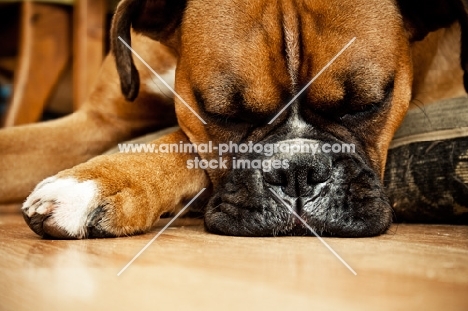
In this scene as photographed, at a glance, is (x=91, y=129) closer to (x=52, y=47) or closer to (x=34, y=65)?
(x=34, y=65)

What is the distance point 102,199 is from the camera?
147 cm

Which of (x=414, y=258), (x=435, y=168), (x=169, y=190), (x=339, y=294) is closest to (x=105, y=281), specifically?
(x=339, y=294)

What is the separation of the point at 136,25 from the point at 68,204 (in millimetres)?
757

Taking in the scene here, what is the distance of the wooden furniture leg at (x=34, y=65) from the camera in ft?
12.2

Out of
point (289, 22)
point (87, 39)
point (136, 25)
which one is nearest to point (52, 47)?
point (87, 39)

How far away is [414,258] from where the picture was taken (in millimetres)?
→ 1198

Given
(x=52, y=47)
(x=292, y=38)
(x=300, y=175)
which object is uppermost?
(x=52, y=47)

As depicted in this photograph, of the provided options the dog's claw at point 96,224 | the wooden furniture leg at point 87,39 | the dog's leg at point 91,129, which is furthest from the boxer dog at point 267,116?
the wooden furniture leg at point 87,39

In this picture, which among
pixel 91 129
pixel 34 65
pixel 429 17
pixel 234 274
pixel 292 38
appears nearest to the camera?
pixel 234 274

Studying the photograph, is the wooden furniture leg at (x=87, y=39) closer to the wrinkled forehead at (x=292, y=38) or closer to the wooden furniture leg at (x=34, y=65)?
the wooden furniture leg at (x=34, y=65)

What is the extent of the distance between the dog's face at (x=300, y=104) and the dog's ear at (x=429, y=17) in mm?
99

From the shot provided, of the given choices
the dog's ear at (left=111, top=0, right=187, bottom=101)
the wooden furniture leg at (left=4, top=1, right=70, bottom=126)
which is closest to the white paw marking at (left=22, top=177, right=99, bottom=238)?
the dog's ear at (left=111, top=0, right=187, bottom=101)

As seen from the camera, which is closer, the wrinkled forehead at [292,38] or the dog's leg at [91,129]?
the wrinkled forehead at [292,38]

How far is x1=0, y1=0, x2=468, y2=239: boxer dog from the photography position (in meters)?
1.51
